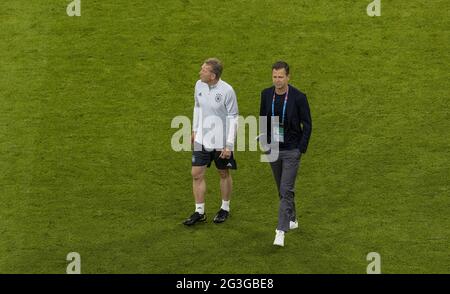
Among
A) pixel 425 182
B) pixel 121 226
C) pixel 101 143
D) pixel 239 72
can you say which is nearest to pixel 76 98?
pixel 101 143

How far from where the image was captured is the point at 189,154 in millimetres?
13992

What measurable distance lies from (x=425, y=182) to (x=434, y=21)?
4.34 metres

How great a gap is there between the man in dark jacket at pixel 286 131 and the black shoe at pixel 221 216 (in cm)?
99

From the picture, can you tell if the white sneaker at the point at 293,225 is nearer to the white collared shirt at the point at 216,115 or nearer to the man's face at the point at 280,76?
the white collared shirt at the point at 216,115

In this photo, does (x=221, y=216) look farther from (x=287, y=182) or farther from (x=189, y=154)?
(x=189, y=154)

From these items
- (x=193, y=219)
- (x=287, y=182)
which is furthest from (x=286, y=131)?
(x=193, y=219)

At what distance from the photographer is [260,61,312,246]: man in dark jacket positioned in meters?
11.3

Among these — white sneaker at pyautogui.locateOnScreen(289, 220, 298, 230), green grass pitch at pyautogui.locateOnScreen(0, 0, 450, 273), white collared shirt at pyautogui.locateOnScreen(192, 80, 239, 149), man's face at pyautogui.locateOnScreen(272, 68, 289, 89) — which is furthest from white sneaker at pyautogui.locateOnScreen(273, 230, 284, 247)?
man's face at pyautogui.locateOnScreen(272, 68, 289, 89)

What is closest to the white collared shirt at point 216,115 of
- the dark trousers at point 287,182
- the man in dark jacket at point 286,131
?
the man in dark jacket at point 286,131

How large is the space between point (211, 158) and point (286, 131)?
47.7 inches

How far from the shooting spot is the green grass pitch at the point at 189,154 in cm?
1157

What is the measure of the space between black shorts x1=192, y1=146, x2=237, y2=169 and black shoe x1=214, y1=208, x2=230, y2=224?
64 centimetres

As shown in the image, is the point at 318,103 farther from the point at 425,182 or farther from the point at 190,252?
the point at 190,252

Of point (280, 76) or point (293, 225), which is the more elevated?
point (280, 76)
